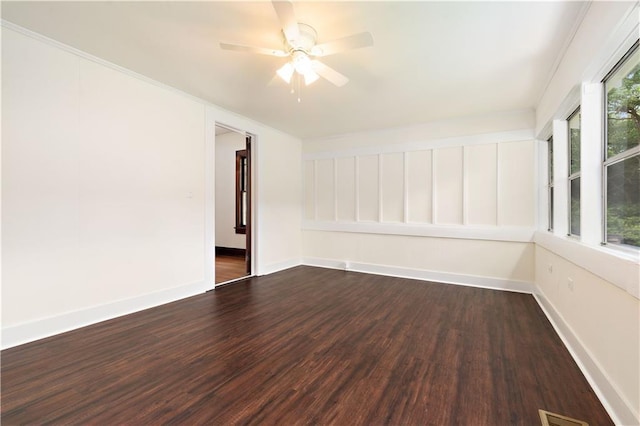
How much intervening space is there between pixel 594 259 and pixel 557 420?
1.03 m

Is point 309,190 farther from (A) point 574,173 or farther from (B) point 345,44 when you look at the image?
(A) point 574,173

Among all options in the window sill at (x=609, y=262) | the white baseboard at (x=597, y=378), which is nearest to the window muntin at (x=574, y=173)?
the window sill at (x=609, y=262)

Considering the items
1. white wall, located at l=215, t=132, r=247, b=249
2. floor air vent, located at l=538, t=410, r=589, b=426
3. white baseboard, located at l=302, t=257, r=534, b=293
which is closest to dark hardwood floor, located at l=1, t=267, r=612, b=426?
floor air vent, located at l=538, t=410, r=589, b=426

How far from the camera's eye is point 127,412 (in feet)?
5.07

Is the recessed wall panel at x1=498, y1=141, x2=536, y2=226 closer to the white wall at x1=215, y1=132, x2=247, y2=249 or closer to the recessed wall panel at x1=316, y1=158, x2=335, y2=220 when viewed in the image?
the recessed wall panel at x1=316, y1=158, x2=335, y2=220

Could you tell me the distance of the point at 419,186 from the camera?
4543 mm

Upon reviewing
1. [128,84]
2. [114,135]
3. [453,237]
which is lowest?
[453,237]

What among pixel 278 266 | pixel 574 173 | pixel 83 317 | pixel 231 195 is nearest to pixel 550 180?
pixel 574 173

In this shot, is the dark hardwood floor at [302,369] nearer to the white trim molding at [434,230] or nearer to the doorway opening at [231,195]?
the white trim molding at [434,230]

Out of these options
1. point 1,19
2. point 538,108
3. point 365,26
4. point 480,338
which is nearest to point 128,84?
point 1,19

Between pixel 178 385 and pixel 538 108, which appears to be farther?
pixel 538 108

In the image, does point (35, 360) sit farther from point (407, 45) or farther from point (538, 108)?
point (538, 108)

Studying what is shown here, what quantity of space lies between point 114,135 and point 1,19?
1058 mm

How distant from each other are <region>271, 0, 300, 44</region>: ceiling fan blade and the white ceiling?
0.15 metres
